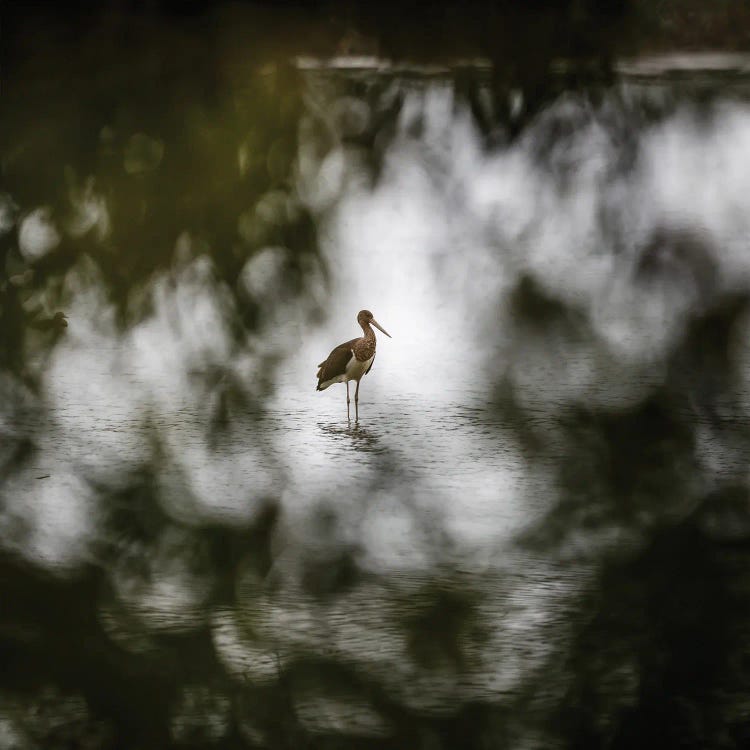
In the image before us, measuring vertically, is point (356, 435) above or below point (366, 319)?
below

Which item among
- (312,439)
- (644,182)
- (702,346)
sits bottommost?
(312,439)

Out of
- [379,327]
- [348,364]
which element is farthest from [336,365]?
[379,327]

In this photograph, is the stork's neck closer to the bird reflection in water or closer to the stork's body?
the stork's body

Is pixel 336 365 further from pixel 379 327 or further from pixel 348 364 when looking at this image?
pixel 379 327

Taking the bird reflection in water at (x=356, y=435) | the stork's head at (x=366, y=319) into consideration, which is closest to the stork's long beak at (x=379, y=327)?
the stork's head at (x=366, y=319)

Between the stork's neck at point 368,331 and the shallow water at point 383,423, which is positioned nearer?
the shallow water at point 383,423

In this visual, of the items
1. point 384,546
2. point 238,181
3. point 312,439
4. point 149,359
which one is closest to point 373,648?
point 384,546

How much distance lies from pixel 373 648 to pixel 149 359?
72 cm

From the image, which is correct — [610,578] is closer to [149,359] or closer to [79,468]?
[79,468]

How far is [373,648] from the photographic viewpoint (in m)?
1.19

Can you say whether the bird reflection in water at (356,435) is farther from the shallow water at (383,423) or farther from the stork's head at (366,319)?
the stork's head at (366,319)

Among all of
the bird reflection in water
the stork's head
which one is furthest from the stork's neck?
the bird reflection in water

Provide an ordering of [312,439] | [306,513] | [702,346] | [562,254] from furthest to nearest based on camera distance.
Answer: [562,254]
[702,346]
[312,439]
[306,513]

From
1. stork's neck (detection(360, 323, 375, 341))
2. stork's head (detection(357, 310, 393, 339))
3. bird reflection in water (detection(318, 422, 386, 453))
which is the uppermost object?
stork's head (detection(357, 310, 393, 339))
